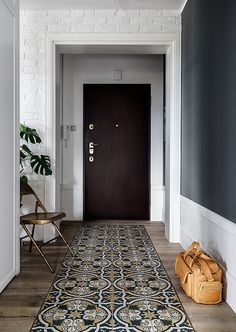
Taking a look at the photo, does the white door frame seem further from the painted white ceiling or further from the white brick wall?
the painted white ceiling

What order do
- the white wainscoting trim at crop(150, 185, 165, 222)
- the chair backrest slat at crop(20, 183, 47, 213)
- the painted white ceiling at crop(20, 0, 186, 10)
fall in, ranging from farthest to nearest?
the white wainscoting trim at crop(150, 185, 165, 222)
the painted white ceiling at crop(20, 0, 186, 10)
the chair backrest slat at crop(20, 183, 47, 213)

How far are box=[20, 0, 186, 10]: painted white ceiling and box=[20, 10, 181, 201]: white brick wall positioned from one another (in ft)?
0.24

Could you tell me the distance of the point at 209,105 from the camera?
9.55 feet

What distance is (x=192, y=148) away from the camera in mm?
3545

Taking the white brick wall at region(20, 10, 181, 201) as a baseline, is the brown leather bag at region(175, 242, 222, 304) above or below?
below

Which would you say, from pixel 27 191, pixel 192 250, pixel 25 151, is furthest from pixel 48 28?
pixel 192 250

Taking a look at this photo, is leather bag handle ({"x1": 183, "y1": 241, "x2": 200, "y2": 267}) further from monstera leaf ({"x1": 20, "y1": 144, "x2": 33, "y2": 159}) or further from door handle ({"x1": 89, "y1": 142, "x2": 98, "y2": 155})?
door handle ({"x1": 89, "y1": 142, "x2": 98, "y2": 155})

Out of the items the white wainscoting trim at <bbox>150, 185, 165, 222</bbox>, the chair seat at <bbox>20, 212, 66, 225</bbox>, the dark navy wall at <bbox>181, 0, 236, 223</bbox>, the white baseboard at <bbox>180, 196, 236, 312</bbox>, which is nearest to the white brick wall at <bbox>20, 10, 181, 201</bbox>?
the dark navy wall at <bbox>181, 0, 236, 223</bbox>

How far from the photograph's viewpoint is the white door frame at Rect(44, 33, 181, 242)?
13.5ft

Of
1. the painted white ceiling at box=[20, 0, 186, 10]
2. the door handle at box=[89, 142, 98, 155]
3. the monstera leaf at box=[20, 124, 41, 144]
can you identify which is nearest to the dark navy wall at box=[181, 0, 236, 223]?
the painted white ceiling at box=[20, 0, 186, 10]

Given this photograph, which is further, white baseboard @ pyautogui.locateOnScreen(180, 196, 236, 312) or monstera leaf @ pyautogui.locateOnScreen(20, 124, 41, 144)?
monstera leaf @ pyautogui.locateOnScreen(20, 124, 41, 144)

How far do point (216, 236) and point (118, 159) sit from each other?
318cm

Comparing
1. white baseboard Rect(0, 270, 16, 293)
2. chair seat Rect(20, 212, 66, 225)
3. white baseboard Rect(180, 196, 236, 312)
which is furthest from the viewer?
chair seat Rect(20, 212, 66, 225)

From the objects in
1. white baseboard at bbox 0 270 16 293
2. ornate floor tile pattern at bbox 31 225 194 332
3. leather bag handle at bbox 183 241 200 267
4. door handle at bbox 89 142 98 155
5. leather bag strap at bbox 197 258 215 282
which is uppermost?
door handle at bbox 89 142 98 155
